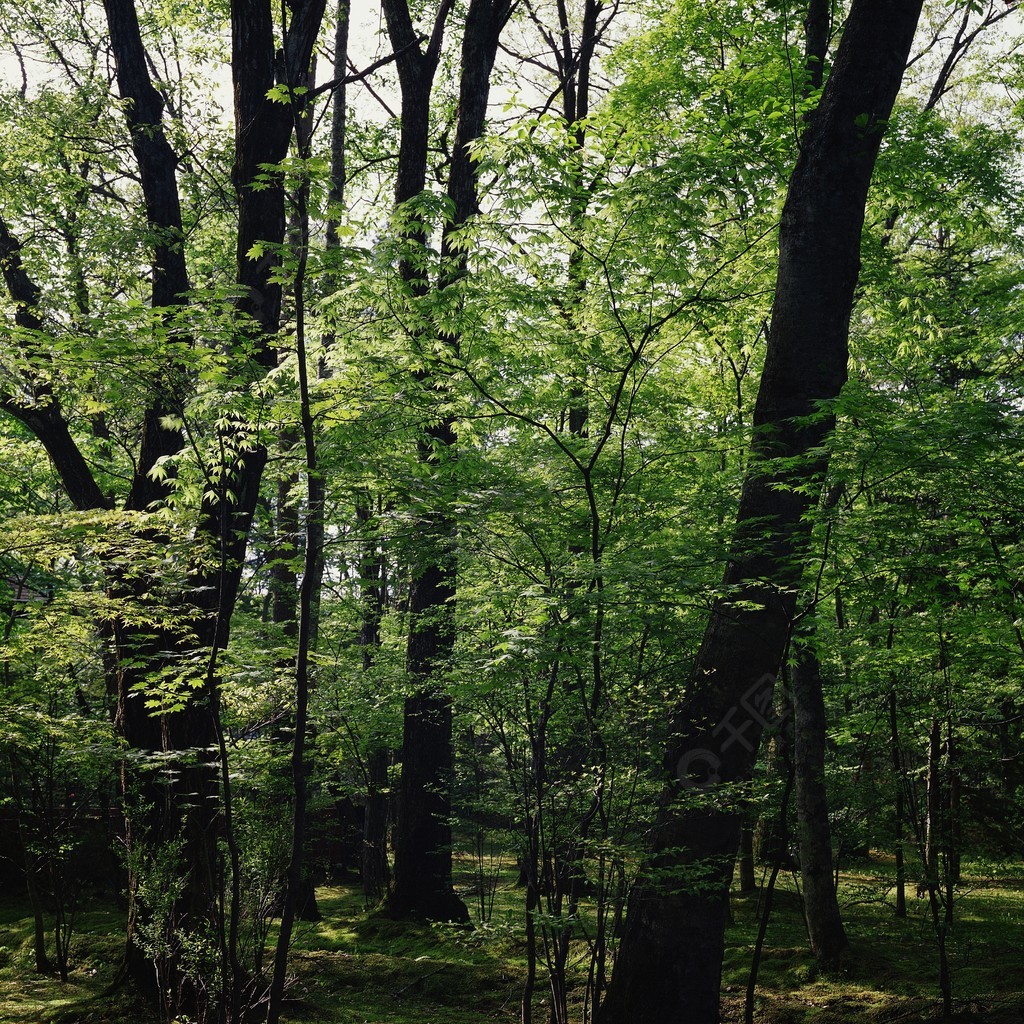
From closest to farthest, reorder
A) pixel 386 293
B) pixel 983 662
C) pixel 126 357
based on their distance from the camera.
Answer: pixel 126 357 < pixel 386 293 < pixel 983 662

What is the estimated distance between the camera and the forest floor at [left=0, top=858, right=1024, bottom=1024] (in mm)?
5938

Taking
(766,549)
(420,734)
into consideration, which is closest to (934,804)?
(766,549)

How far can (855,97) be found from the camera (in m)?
5.09

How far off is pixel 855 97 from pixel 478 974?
7.74 meters

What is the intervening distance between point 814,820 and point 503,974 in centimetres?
320

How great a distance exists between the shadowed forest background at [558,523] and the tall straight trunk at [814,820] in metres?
0.04

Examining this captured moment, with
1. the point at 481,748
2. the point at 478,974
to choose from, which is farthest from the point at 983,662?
the point at 481,748

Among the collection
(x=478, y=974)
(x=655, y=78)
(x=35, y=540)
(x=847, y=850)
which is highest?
(x=655, y=78)

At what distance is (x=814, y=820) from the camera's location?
7352 millimetres

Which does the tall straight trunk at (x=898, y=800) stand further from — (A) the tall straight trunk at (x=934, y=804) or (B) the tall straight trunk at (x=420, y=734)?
(B) the tall straight trunk at (x=420, y=734)

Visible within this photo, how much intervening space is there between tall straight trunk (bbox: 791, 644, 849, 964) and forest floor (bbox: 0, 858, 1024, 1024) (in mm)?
216

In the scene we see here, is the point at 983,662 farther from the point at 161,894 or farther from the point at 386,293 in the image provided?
the point at 161,894

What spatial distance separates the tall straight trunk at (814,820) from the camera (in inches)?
284

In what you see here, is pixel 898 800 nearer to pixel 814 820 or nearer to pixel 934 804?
pixel 814 820
